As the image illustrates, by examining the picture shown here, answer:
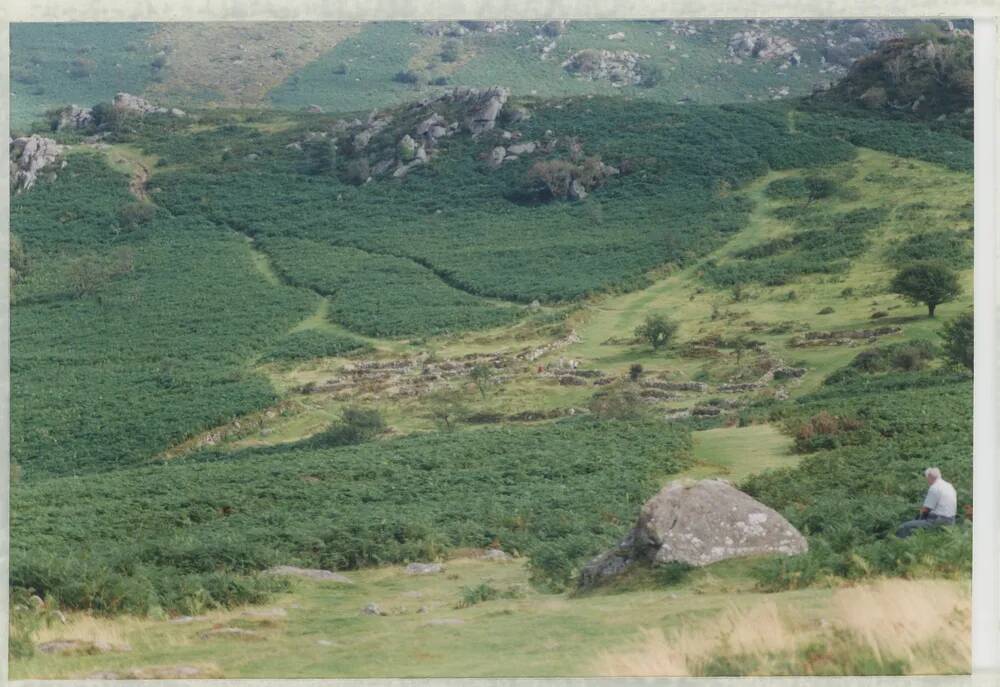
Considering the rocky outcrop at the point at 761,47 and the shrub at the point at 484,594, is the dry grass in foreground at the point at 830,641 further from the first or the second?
the rocky outcrop at the point at 761,47

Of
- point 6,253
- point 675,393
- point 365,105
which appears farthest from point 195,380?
point 365,105

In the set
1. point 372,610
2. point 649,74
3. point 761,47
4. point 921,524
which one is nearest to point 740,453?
point 921,524

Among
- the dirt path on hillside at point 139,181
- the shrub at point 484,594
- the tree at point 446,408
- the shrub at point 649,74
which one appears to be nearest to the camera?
the shrub at point 484,594

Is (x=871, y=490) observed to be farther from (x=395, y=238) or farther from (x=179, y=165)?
(x=179, y=165)

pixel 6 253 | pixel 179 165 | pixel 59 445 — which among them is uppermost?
pixel 6 253

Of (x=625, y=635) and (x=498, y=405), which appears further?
(x=498, y=405)

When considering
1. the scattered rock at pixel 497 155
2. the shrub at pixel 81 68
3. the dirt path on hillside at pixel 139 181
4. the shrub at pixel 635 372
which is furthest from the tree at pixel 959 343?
the dirt path on hillside at pixel 139 181

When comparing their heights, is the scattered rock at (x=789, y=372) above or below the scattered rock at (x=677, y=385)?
above

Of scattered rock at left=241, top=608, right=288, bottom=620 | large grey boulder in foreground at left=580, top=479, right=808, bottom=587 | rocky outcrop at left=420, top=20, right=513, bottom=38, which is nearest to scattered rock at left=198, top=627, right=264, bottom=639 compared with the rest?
scattered rock at left=241, top=608, right=288, bottom=620
